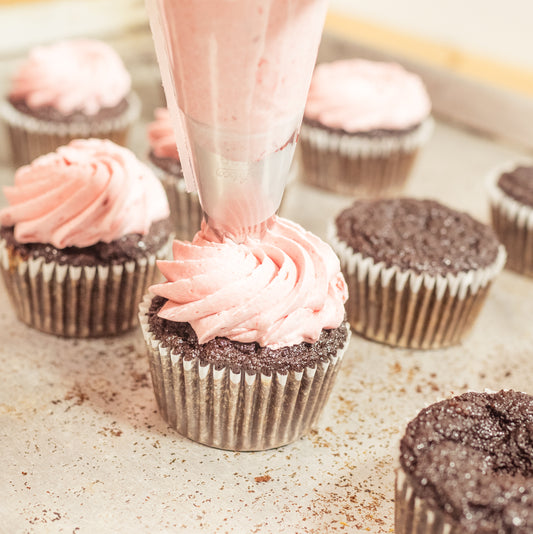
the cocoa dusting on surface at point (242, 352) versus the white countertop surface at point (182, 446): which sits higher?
the cocoa dusting on surface at point (242, 352)

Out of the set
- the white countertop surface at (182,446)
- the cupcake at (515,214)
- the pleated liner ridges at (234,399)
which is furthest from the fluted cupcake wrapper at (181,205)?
the cupcake at (515,214)

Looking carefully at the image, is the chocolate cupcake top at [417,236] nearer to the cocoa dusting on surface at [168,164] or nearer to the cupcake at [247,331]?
the cupcake at [247,331]

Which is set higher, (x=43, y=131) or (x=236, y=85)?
(x=236, y=85)

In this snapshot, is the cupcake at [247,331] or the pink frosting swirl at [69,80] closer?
the cupcake at [247,331]

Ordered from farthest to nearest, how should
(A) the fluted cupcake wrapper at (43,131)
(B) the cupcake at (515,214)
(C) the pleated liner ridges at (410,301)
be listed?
(A) the fluted cupcake wrapper at (43,131) < (B) the cupcake at (515,214) < (C) the pleated liner ridges at (410,301)

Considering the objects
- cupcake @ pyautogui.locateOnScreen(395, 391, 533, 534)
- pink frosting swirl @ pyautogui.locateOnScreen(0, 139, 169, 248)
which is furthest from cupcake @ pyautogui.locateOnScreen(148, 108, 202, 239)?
cupcake @ pyautogui.locateOnScreen(395, 391, 533, 534)

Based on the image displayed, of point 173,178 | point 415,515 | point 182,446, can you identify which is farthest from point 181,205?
point 415,515

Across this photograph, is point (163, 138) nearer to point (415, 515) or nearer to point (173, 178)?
point (173, 178)
